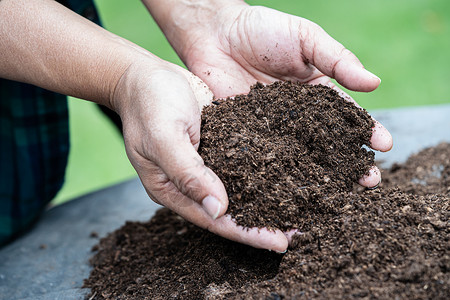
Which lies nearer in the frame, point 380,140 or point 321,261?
→ point 321,261

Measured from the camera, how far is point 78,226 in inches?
78.1

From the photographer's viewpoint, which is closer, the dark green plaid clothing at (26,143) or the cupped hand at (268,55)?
the cupped hand at (268,55)

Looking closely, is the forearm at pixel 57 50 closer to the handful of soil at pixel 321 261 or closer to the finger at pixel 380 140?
the handful of soil at pixel 321 261

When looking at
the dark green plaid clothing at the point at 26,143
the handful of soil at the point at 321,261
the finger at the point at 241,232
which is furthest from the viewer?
the dark green plaid clothing at the point at 26,143

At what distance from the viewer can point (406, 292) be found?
1069 mm

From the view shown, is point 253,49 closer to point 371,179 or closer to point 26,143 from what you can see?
point 371,179

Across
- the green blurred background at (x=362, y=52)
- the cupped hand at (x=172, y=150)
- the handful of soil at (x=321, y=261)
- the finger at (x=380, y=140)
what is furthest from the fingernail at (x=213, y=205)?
the green blurred background at (x=362, y=52)

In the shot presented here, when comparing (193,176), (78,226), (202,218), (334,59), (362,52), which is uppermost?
(362,52)

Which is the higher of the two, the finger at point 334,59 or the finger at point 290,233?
the finger at point 334,59

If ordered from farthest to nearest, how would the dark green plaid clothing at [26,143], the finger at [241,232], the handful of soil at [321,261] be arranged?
1. the dark green plaid clothing at [26,143]
2. the finger at [241,232]
3. the handful of soil at [321,261]

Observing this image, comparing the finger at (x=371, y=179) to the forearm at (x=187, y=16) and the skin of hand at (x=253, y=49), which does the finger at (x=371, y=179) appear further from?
the forearm at (x=187, y=16)

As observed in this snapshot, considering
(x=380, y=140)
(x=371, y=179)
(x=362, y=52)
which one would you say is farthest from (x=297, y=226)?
(x=362, y=52)

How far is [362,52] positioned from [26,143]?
3.88 m

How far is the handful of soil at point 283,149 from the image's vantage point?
1.31 m
